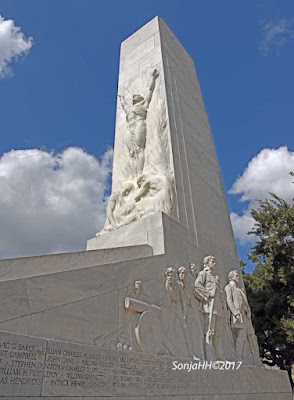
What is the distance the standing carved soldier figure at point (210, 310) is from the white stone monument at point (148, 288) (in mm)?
26

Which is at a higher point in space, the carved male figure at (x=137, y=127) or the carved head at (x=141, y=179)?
the carved male figure at (x=137, y=127)

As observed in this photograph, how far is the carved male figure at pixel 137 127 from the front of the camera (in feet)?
37.1

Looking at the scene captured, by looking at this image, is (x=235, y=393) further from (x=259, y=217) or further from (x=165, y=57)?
(x=259, y=217)

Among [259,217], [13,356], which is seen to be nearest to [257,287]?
[259,217]

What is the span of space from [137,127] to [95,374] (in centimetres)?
853

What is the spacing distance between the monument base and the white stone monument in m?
0.01

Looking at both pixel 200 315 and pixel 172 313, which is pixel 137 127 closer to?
pixel 200 315

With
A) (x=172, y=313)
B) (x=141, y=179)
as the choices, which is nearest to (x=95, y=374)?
(x=172, y=313)

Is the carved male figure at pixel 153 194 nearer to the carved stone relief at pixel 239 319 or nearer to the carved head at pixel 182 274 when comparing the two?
the carved head at pixel 182 274

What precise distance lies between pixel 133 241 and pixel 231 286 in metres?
3.06

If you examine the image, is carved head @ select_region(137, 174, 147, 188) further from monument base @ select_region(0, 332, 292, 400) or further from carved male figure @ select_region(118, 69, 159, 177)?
monument base @ select_region(0, 332, 292, 400)

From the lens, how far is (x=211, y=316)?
7996mm

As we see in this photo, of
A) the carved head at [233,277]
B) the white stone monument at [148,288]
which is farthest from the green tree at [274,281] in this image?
the carved head at [233,277]

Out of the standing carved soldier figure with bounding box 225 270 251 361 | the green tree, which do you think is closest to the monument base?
the standing carved soldier figure with bounding box 225 270 251 361
